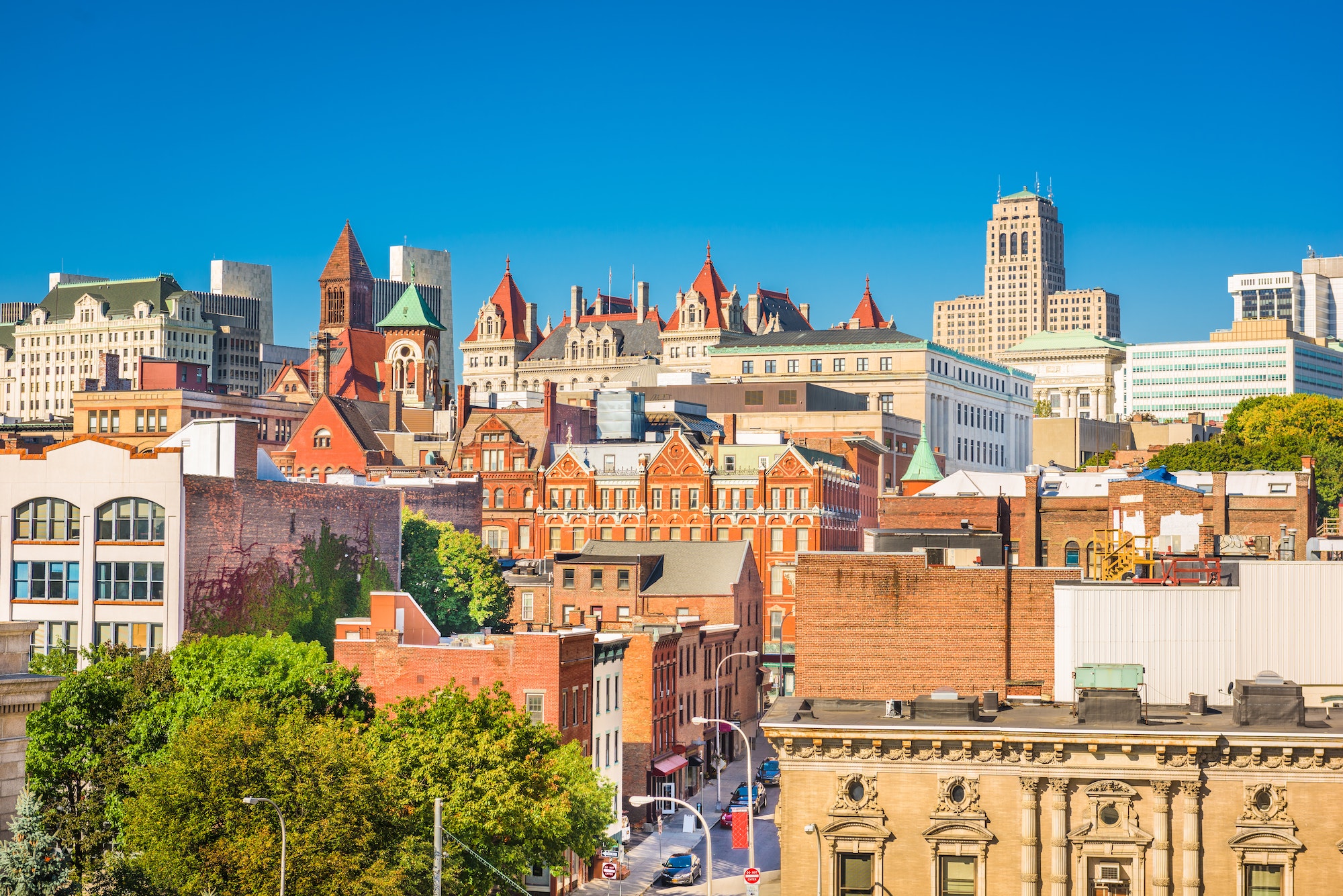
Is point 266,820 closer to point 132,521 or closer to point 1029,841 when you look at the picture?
point 1029,841

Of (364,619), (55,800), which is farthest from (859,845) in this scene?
(364,619)

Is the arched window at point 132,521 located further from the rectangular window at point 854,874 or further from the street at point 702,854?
the rectangular window at point 854,874

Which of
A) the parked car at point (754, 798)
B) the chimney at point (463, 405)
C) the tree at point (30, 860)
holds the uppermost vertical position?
the chimney at point (463, 405)

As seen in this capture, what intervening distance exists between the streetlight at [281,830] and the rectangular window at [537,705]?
25.6 meters

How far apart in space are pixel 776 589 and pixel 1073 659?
91108mm

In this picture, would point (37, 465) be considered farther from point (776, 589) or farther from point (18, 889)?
point (776, 589)

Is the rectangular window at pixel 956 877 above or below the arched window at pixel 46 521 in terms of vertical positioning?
below

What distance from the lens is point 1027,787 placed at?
156 ft

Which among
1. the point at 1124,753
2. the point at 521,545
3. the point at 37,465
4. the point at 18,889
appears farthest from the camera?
the point at 521,545

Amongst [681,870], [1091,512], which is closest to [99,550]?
[681,870]

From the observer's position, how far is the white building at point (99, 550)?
86.5m

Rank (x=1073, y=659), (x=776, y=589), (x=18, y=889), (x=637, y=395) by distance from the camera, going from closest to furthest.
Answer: (x=18, y=889)
(x=1073, y=659)
(x=776, y=589)
(x=637, y=395)

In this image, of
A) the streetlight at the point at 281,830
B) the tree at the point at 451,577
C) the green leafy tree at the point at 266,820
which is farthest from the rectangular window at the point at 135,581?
the tree at the point at 451,577

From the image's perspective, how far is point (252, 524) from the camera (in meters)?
92.9
